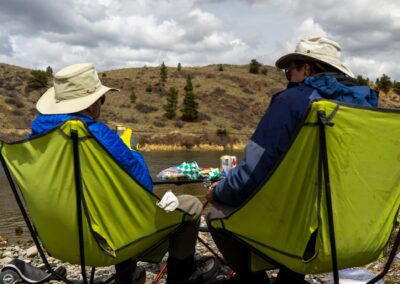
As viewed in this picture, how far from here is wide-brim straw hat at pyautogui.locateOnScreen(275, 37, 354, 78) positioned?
2900 mm

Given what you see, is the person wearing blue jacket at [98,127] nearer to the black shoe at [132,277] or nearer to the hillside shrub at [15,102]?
the black shoe at [132,277]

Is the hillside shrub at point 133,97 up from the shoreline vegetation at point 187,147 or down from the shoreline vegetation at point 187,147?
up

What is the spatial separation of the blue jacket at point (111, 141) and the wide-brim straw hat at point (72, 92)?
0.07 meters

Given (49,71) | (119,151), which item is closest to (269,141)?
(119,151)

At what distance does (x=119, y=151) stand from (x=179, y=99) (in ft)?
193

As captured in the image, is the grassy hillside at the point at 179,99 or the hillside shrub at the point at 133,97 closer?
the grassy hillside at the point at 179,99

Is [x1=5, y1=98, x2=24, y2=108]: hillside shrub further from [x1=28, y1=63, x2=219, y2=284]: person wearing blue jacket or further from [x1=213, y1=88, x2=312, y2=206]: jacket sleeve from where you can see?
[x1=213, y1=88, x2=312, y2=206]: jacket sleeve

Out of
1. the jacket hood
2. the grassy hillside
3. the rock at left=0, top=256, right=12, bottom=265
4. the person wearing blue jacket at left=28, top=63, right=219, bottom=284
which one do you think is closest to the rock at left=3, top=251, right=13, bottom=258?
the rock at left=0, top=256, right=12, bottom=265

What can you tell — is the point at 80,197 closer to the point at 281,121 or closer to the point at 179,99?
the point at 281,121

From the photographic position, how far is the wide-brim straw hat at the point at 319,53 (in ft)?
9.52

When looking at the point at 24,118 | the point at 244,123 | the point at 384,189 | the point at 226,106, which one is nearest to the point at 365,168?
the point at 384,189

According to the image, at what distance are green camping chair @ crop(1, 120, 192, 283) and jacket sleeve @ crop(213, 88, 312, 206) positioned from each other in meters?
0.54

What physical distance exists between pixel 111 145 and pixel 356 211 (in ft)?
4.61

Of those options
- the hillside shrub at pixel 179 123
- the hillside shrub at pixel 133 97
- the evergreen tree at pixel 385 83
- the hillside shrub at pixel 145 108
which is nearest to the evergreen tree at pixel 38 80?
the hillside shrub at pixel 133 97
